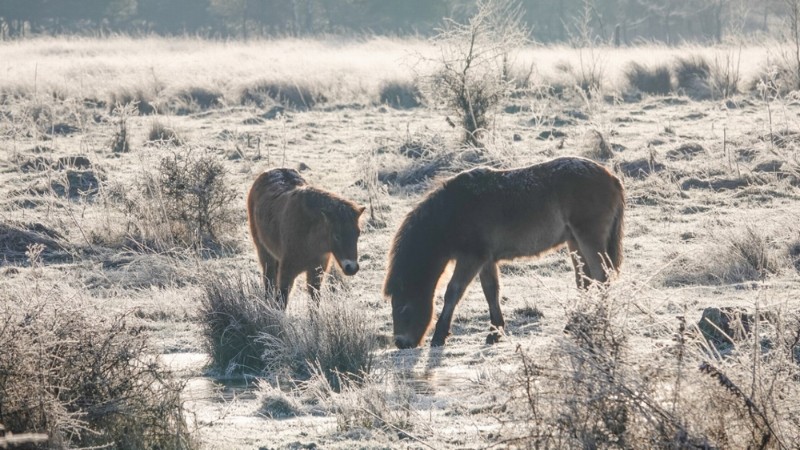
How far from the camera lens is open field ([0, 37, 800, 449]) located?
4727 mm

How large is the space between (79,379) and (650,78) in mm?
19960

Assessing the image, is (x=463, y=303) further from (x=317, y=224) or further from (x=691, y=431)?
(x=691, y=431)

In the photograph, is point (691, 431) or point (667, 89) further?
point (667, 89)

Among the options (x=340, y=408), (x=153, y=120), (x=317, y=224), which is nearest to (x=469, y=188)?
(x=317, y=224)

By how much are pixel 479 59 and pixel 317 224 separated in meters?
9.53

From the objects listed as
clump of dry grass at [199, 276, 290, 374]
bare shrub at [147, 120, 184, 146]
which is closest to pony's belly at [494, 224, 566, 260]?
clump of dry grass at [199, 276, 290, 374]

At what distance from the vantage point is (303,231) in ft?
31.2

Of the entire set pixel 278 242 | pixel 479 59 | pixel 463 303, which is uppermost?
pixel 479 59

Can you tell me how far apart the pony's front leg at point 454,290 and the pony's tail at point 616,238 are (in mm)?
1153

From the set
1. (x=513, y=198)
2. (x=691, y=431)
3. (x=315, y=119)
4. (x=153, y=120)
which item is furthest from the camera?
(x=315, y=119)

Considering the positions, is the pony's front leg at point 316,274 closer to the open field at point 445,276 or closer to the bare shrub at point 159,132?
the open field at point 445,276

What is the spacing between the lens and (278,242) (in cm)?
1000

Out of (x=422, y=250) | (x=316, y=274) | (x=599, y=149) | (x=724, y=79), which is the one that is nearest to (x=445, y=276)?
(x=422, y=250)

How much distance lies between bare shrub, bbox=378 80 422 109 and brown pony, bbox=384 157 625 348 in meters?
13.8
